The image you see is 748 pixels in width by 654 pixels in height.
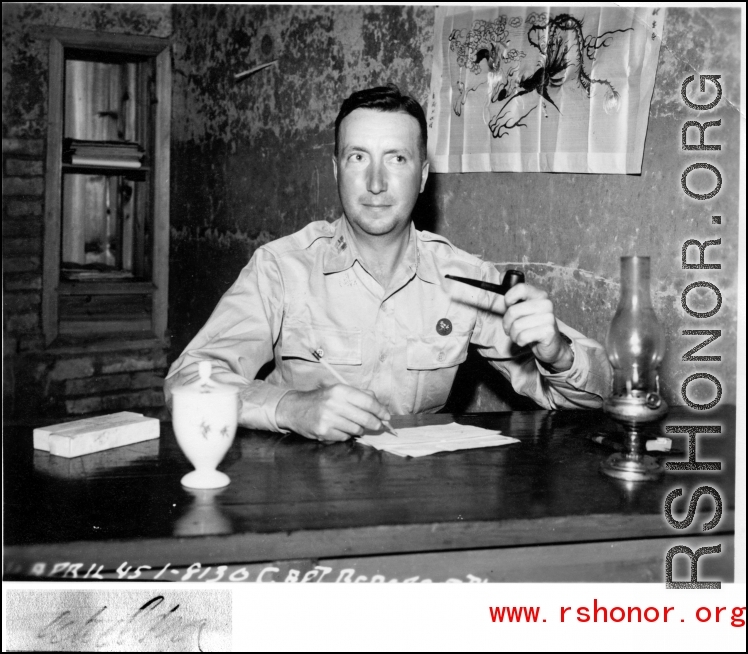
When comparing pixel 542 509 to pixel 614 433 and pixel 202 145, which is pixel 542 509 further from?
pixel 202 145

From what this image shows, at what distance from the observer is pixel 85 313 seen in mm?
3875

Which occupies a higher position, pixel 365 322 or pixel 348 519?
pixel 365 322

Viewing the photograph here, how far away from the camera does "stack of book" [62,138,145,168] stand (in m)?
3.69

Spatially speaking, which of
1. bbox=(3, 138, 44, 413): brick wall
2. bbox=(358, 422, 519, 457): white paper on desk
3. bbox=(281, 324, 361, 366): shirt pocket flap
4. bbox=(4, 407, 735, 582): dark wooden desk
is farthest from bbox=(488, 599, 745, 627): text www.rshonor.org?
bbox=(3, 138, 44, 413): brick wall

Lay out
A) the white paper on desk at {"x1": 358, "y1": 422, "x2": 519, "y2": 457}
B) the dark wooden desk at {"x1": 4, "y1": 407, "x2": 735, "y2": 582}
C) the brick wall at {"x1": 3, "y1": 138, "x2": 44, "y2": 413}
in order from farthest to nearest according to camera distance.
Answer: the brick wall at {"x1": 3, "y1": 138, "x2": 44, "y2": 413} → the white paper on desk at {"x1": 358, "y1": 422, "x2": 519, "y2": 457} → the dark wooden desk at {"x1": 4, "y1": 407, "x2": 735, "y2": 582}

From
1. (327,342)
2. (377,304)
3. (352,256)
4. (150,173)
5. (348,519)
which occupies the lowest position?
(348,519)

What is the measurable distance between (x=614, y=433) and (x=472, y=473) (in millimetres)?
395

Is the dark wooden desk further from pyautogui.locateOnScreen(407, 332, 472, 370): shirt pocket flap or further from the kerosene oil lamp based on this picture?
pyautogui.locateOnScreen(407, 332, 472, 370): shirt pocket flap

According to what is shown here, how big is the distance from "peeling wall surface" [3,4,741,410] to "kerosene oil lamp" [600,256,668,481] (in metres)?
0.62

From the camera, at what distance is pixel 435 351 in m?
2.10

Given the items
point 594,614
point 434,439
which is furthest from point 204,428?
point 594,614

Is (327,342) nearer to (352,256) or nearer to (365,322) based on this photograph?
(365,322)

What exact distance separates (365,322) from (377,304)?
6 centimetres

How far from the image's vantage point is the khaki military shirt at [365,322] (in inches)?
77.2
